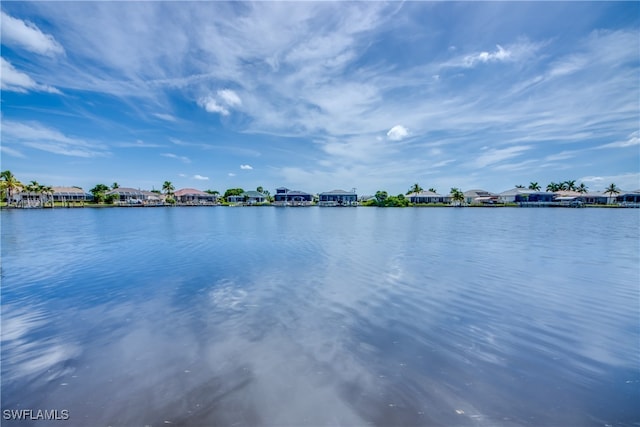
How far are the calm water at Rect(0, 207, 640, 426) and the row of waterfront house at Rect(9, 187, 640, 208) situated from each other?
9587 centimetres

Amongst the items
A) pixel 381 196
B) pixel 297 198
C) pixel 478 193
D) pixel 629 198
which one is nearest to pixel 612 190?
pixel 629 198

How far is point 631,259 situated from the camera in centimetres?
1515

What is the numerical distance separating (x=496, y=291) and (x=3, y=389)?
1343 cm

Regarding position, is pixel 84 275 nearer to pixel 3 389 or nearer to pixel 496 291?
pixel 3 389

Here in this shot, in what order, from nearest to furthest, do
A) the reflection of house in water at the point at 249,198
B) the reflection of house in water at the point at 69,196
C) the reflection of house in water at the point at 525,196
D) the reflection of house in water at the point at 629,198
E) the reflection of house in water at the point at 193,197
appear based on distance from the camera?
the reflection of house in water at the point at 629,198 < the reflection of house in water at the point at 69,196 < the reflection of house in water at the point at 525,196 < the reflection of house in water at the point at 193,197 < the reflection of house in water at the point at 249,198

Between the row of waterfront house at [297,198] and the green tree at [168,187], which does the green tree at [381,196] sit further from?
the green tree at [168,187]

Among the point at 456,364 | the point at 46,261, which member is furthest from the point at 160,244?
the point at 456,364

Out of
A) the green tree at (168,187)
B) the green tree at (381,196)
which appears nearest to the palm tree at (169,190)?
the green tree at (168,187)

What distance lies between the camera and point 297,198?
109750mm

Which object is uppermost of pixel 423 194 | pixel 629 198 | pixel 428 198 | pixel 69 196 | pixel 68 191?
pixel 68 191

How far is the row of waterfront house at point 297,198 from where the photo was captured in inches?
3602

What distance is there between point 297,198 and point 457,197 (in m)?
61.3

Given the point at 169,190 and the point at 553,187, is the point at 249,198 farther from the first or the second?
the point at 553,187

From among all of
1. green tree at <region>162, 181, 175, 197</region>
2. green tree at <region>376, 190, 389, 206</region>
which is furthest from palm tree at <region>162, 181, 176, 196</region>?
green tree at <region>376, 190, 389, 206</region>
